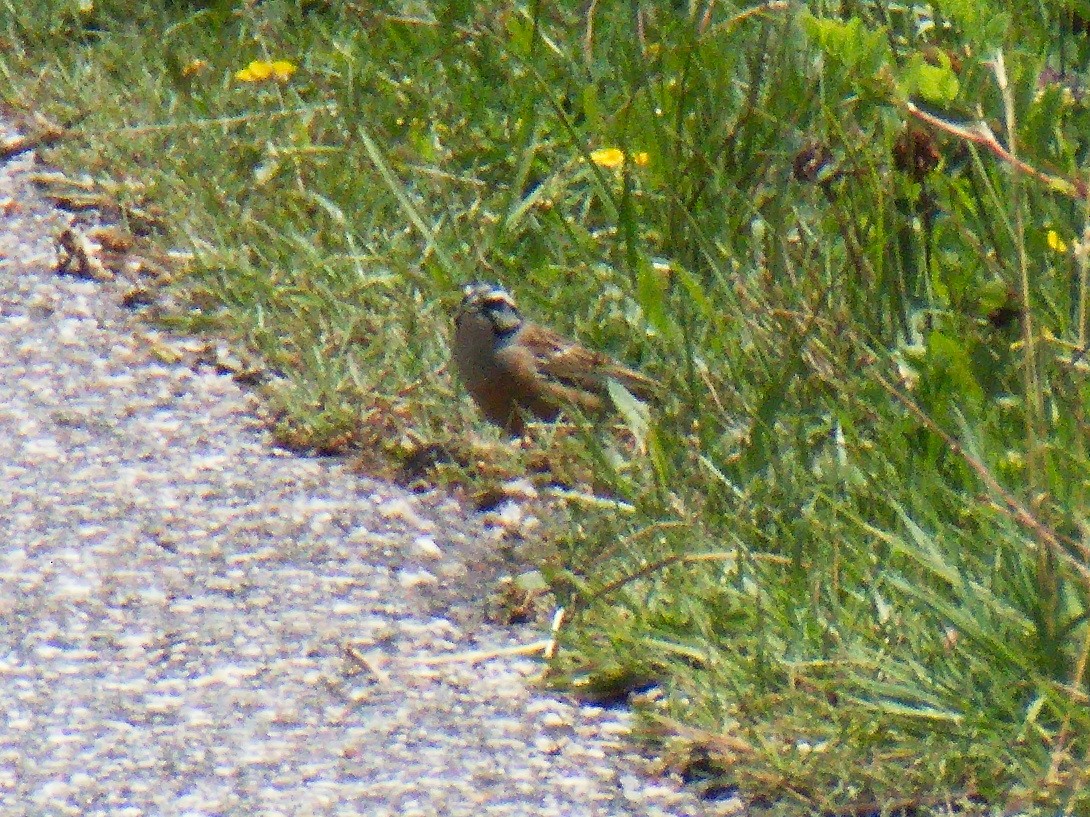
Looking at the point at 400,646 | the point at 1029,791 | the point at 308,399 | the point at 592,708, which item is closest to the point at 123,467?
the point at 308,399

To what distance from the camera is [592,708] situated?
3.30 meters

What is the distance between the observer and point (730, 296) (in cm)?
394

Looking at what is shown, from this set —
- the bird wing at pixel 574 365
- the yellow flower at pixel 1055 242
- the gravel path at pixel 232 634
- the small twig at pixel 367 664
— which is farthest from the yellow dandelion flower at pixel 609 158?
the small twig at pixel 367 664

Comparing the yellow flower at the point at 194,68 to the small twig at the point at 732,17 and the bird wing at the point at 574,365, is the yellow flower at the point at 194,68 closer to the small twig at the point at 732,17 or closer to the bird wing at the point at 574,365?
the small twig at the point at 732,17

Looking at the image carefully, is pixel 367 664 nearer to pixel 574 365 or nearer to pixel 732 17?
pixel 574 365

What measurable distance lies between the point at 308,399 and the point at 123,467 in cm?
48

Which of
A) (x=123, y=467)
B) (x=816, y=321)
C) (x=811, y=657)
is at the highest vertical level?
(x=816, y=321)

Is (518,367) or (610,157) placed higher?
(610,157)

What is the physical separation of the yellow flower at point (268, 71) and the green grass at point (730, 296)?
48 mm

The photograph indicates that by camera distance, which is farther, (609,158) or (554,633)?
(609,158)

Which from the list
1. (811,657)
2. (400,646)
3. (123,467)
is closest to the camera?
(811,657)

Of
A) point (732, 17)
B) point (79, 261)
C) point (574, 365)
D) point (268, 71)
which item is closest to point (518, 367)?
point (574, 365)

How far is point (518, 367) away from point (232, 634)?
4.71ft

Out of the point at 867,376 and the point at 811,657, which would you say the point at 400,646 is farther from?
the point at 867,376
